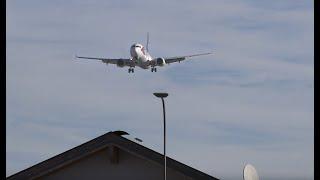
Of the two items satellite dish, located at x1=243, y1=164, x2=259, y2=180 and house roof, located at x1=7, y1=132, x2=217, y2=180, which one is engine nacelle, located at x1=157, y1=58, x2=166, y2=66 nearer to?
house roof, located at x1=7, y1=132, x2=217, y2=180

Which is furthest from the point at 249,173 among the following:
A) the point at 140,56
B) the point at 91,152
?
the point at 140,56

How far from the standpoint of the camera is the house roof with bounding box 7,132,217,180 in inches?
851

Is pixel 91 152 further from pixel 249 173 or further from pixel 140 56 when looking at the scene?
pixel 140 56

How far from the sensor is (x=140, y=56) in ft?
287

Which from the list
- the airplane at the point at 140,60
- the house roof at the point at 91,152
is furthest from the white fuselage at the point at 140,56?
the house roof at the point at 91,152

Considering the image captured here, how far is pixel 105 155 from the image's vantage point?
2294cm

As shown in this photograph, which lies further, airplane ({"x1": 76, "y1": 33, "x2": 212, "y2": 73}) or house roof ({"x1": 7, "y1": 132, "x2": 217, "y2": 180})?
airplane ({"x1": 76, "y1": 33, "x2": 212, "y2": 73})

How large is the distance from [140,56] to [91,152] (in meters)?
65.8

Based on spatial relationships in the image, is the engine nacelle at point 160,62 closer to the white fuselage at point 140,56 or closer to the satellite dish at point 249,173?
the white fuselage at point 140,56

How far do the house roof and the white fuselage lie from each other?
62.6 metres

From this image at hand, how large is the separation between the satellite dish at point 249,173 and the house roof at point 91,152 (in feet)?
6.42

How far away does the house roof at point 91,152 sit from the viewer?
21.6 m

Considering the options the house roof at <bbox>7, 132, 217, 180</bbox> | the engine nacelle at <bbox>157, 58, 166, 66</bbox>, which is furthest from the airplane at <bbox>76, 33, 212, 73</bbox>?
the house roof at <bbox>7, 132, 217, 180</bbox>
